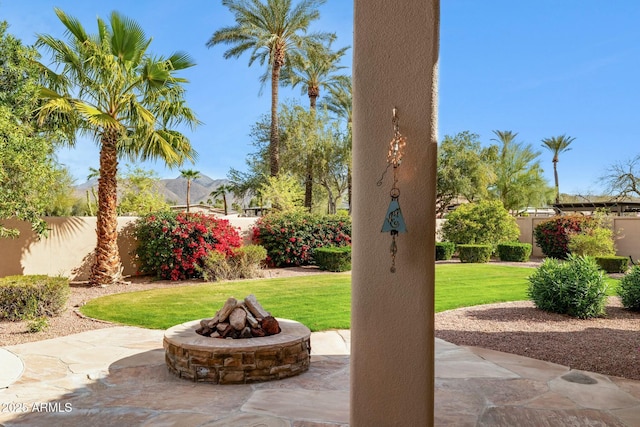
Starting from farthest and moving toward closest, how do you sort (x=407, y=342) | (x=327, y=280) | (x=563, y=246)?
1. (x=563, y=246)
2. (x=327, y=280)
3. (x=407, y=342)

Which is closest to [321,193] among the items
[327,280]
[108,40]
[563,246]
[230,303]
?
[563,246]

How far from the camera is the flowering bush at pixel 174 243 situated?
12.0m

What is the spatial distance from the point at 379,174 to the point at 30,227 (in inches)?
418

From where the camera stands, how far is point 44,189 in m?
8.97

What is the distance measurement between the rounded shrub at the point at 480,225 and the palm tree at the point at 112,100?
11.3 metres

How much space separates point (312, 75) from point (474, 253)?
12817 mm

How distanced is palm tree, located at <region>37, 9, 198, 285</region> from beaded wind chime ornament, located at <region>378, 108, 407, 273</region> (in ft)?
30.0

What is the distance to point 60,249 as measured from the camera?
11.3 m

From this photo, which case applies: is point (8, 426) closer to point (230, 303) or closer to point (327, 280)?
point (230, 303)

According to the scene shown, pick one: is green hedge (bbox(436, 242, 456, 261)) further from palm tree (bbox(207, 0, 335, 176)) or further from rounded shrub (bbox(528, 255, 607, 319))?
rounded shrub (bbox(528, 255, 607, 319))

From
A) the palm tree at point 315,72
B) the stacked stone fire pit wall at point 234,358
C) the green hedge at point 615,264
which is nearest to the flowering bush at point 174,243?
the stacked stone fire pit wall at point 234,358

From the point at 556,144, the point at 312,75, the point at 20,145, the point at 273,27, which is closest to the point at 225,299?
the point at 20,145

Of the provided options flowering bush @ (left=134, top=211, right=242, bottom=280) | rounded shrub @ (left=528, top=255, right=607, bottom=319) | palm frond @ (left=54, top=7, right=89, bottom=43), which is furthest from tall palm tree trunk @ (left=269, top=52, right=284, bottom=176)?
rounded shrub @ (left=528, top=255, right=607, bottom=319)

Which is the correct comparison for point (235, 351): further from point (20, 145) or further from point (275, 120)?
point (275, 120)
